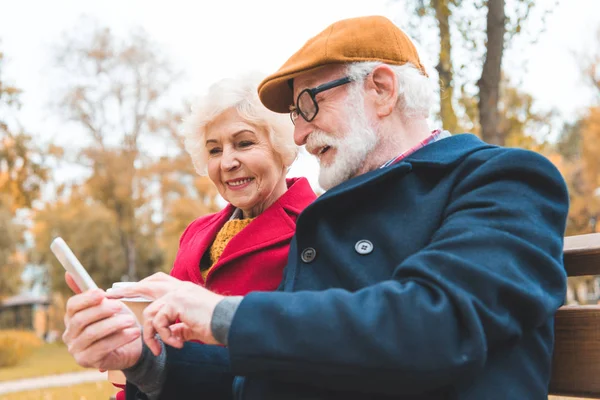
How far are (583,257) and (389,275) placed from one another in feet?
1.88

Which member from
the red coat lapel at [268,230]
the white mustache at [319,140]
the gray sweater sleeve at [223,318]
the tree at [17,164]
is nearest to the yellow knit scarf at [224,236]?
the red coat lapel at [268,230]

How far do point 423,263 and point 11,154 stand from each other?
16.3 meters

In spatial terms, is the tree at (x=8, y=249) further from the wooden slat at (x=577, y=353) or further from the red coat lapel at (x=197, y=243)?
the wooden slat at (x=577, y=353)

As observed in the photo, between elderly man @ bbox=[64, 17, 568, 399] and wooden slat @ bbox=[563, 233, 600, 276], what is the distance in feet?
0.96

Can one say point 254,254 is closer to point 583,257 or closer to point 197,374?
point 197,374

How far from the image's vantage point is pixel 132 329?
1.78 metres

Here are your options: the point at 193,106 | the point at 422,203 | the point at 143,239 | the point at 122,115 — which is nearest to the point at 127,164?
the point at 122,115

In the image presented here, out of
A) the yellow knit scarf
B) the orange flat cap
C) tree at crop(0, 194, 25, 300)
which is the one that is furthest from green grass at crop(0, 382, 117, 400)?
tree at crop(0, 194, 25, 300)

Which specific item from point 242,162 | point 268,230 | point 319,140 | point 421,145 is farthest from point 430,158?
point 242,162

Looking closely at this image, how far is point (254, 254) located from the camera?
8.49 ft

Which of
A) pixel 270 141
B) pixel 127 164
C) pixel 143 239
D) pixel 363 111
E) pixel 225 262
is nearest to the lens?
pixel 363 111

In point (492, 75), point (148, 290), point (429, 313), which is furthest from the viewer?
point (492, 75)

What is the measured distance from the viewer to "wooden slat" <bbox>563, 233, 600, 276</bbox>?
69.8 inches

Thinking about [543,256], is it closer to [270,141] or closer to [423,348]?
[423,348]
